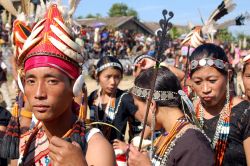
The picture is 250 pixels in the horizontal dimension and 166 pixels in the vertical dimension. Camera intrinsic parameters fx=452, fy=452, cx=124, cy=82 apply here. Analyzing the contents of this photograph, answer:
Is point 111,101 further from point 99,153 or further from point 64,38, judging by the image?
point 99,153

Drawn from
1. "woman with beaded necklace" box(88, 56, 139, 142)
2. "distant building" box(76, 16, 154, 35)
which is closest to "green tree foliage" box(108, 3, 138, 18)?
"distant building" box(76, 16, 154, 35)

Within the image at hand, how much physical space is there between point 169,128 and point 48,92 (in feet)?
3.81

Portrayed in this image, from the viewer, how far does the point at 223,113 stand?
13.4 feet

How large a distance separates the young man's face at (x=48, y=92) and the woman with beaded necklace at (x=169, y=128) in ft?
2.80

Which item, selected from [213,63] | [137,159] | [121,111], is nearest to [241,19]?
[121,111]

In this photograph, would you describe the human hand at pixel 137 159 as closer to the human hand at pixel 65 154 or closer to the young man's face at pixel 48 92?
the young man's face at pixel 48 92

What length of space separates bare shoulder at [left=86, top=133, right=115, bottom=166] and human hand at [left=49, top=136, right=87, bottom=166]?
0.86 ft

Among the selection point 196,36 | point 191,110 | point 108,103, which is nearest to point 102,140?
point 191,110

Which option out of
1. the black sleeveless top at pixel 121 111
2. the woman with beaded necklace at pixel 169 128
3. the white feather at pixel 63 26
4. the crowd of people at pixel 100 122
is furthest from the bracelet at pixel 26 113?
the black sleeveless top at pixel 121 111

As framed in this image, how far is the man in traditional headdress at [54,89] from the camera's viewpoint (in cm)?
254

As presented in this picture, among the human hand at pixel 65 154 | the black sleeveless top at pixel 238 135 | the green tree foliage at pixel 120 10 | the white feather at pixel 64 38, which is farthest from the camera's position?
the green tree foliage at pixel 120 10

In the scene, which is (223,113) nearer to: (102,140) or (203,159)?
(203,159)

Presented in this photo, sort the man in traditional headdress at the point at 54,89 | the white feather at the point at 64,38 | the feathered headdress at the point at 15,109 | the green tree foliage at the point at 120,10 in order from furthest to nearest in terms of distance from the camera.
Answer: the green tree foliage at the point at 120,10 → the feathered headdress at the point at 15,109 → the white feather at the point at 64,38 → the man in traditional headdress at the point at 54,89

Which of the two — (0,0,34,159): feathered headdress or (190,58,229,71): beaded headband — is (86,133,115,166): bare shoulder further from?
(190,58,229,71): beaded headband
